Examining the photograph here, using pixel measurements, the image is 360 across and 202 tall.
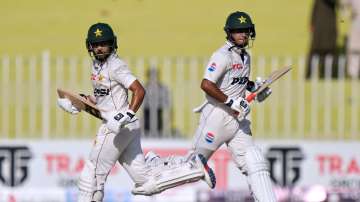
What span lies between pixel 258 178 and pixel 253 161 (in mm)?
158

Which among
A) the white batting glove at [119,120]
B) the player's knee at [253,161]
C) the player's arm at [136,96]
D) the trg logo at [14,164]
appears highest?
the player's arm at [136,96]

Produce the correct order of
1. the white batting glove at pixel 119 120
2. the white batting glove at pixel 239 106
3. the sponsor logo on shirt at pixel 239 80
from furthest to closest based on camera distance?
the sponsor logo on shirt at pixel 239 80 → the white batting glove at pixel 239 106 → the white batting glove at pixel 119 120

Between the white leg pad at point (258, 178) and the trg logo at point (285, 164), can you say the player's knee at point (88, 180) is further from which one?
the trg logo at point (285, 164)

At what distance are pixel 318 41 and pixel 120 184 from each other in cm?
357

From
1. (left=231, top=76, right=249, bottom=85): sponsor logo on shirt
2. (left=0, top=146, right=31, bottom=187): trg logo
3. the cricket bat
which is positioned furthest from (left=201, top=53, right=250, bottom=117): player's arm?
(left=0, top=146, right=31, bottom=187): trg logo

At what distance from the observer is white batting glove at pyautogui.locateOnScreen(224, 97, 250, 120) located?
10.5m

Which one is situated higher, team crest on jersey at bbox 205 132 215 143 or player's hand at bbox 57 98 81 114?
player's hand at bbox 57 98 81 114

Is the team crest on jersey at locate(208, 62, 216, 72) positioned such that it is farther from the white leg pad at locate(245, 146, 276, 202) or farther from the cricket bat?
the cricket bat

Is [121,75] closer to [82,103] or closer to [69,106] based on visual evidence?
[82,103]

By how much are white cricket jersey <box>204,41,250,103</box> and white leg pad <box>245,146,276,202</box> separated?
1.73ft

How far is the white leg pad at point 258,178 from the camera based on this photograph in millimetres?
10562

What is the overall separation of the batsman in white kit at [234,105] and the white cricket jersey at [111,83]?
72 centimetres

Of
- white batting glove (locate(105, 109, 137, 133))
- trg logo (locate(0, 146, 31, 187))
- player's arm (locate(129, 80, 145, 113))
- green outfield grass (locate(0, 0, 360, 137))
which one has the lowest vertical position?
trg logo (locate(0, 146, 31, 187))

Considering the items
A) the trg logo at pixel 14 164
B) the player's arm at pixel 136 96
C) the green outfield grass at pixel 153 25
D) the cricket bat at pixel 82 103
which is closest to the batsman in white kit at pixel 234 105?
the player's arm at pixel 136 96
